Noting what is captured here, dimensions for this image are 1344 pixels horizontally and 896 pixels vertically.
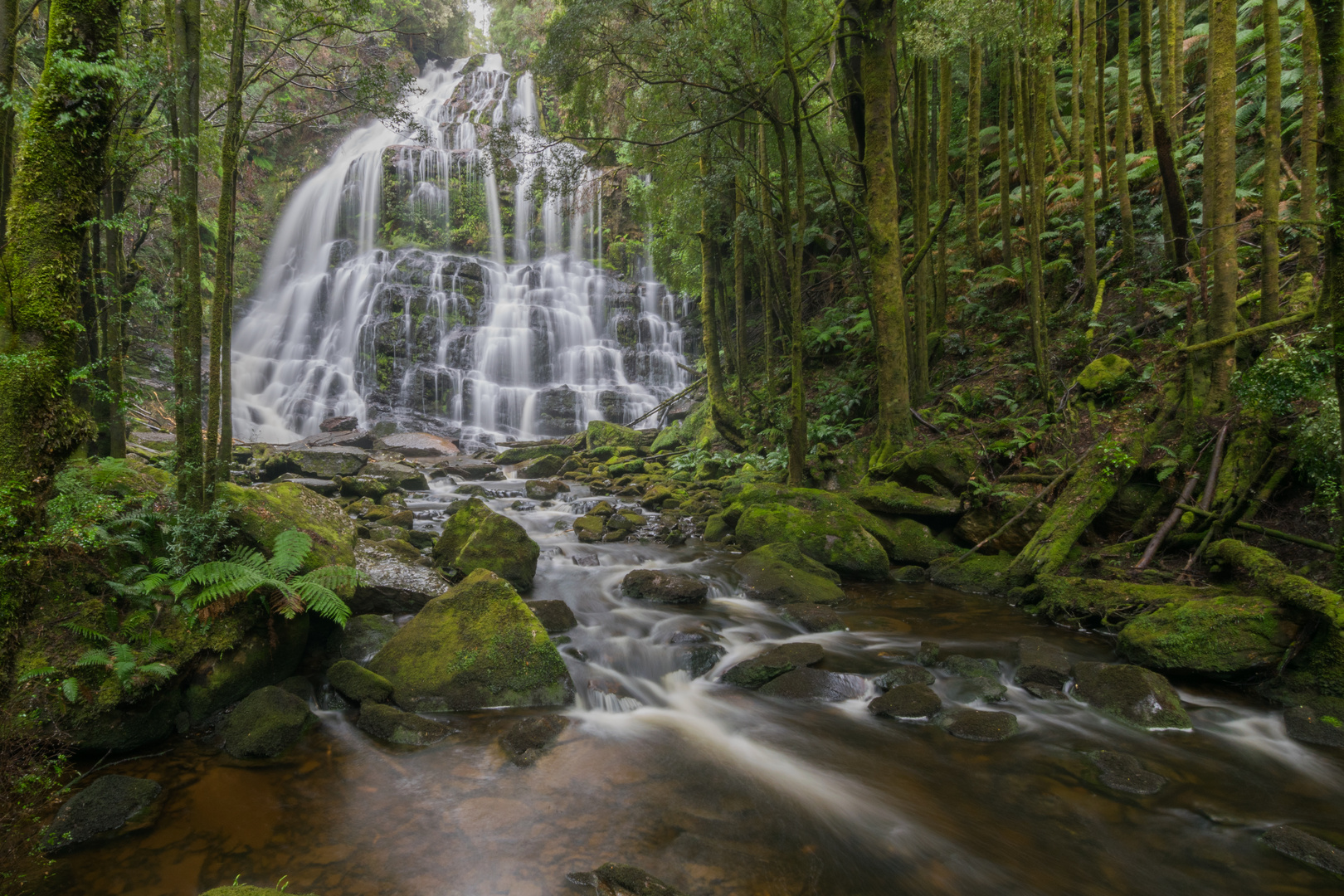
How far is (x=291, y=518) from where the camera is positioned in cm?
603

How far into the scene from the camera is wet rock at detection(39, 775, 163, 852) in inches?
132

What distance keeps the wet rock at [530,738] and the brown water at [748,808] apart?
0.36ft

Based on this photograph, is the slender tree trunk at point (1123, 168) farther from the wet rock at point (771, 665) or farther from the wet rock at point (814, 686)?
the wet rock at point (814, 686)

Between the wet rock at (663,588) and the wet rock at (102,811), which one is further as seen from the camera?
the wet rock at (663,588)

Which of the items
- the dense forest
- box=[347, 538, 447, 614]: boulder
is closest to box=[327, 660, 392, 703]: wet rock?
the dense forest

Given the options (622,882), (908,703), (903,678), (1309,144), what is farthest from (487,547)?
(1309,144)

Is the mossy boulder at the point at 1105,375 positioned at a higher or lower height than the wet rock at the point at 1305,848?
higher

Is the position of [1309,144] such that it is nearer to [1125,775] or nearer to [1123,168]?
[1123,168]

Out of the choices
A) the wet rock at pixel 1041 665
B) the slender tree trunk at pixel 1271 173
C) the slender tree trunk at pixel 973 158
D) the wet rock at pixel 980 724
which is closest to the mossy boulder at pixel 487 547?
the wet rock at pixel 980 724

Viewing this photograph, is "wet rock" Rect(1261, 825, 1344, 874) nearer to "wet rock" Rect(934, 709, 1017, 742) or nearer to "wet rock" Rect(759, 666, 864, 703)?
"wet rock" Rect(934, 709, 1017, 742)

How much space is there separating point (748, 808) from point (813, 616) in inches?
128

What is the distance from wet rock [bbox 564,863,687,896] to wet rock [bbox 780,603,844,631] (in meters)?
4.08

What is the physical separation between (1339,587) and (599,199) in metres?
29.3

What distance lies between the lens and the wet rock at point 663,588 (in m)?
7.84
